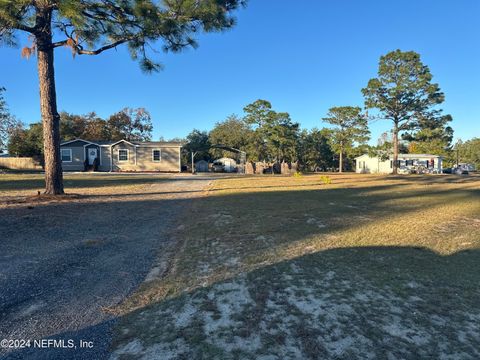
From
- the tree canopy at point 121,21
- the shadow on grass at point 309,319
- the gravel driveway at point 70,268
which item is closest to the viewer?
the shadow on grass at point 309,319

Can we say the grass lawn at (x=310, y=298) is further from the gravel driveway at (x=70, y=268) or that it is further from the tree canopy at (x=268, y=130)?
the tree canopy at (x=268, y=130)

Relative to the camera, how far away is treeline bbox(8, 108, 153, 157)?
40188 millimetres

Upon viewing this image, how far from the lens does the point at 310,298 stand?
10.2ft

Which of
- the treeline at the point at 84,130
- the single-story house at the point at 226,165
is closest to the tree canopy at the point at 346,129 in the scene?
the single-story house at the point at 226,165

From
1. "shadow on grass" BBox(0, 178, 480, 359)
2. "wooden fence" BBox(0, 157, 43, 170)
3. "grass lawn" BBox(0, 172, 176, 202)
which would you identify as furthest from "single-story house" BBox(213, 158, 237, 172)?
"shadow on grass" BBox(0, 178, 480, 359)

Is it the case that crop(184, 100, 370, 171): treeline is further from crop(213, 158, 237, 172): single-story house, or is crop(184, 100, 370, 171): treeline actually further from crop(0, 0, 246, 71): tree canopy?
crop(0, 0, 246, 71): tree canopy

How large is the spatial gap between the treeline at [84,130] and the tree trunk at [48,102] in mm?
34338

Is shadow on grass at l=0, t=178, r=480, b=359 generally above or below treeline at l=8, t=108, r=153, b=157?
below

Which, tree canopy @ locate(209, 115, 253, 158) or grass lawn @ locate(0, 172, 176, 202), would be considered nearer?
grass lawn @ locate(0, 172, 176, 202)

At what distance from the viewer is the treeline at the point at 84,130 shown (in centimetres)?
4019

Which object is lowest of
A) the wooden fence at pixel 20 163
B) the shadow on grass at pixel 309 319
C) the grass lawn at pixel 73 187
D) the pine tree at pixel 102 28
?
the shadow on grass at pixel 309 319

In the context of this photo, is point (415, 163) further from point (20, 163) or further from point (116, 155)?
point (20, 163)

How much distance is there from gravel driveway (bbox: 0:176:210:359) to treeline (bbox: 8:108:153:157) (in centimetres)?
3856

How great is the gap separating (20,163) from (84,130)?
411 inches
